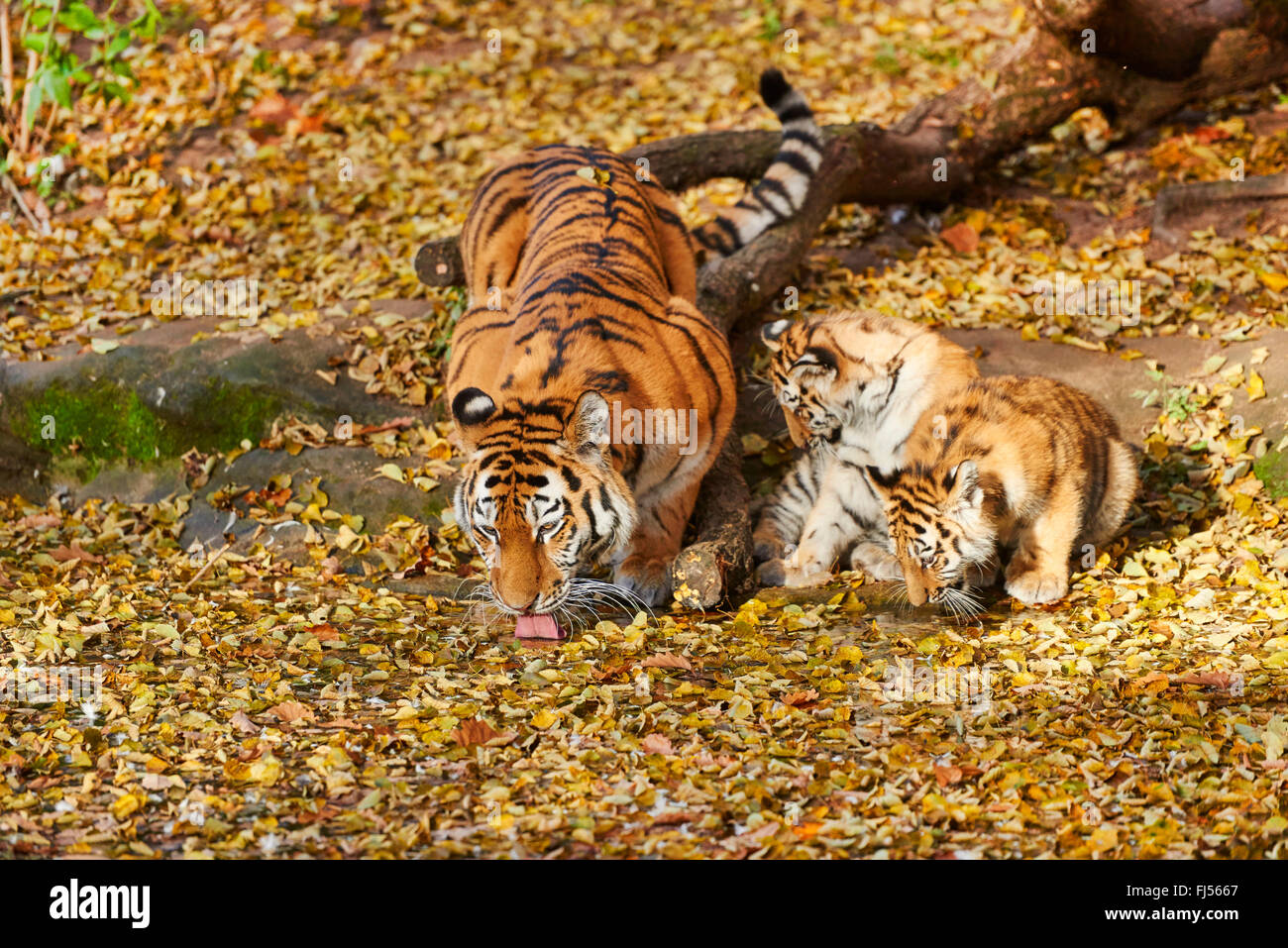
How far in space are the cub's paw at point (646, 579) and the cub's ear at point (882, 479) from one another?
2.94 ft

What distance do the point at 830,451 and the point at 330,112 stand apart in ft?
18.8

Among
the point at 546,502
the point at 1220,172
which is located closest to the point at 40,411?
the point at 546,502

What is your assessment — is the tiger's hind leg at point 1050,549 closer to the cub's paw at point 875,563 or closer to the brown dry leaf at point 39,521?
the cub's paw at point 875,563

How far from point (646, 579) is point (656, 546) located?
0.66ft

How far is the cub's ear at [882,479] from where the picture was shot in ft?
15.7

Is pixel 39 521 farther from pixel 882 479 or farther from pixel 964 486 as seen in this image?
pixel 964 486

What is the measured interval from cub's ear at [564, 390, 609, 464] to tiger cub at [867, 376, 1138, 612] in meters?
1.10

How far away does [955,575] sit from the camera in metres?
4.71

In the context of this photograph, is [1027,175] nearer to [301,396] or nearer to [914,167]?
[914,167]

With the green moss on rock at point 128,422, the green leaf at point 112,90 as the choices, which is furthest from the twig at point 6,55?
the green moss on rock at point 128,422

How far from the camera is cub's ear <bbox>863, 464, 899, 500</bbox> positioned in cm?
479

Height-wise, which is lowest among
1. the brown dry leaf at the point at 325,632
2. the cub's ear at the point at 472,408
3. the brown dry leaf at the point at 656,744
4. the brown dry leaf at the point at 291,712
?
the brown dry leaf at the point at 656,744

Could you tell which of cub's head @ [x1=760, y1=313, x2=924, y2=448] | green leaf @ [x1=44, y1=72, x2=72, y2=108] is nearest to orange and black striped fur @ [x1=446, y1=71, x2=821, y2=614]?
cub's head @ [x1=760, y1=313, x2=924, y2=448]

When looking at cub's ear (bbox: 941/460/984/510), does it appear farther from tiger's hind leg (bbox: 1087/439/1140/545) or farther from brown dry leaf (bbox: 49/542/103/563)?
brown dry leaf (bbox: 49/542/103/563)
